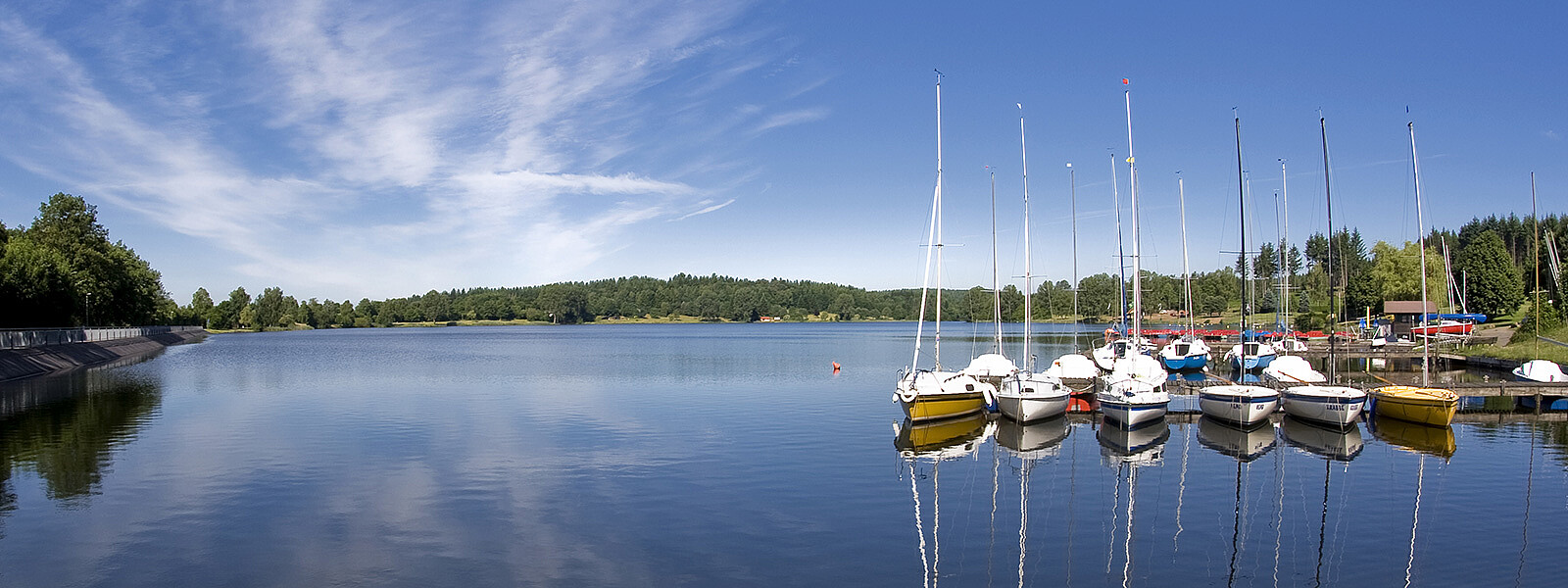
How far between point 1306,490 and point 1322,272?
6086 inches

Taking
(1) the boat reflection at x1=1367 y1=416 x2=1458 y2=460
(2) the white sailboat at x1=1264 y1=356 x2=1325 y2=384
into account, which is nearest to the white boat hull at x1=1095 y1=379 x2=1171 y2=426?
(1) the boat reflection at x1=1367 y1=416 x2=1458 y2=460

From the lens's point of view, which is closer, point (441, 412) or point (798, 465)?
point (798, 465)

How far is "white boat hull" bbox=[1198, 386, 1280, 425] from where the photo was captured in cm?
3237

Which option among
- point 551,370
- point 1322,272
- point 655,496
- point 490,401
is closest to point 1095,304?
point 1322,272

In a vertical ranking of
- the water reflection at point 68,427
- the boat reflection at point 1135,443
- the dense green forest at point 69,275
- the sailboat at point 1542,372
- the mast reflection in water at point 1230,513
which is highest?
the dense green forest at point 69,275

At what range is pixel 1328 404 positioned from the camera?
32031mm

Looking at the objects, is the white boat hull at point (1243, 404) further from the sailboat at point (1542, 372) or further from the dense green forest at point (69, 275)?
the dense green forest at point (69, 275)

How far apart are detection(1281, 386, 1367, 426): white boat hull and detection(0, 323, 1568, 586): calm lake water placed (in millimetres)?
832

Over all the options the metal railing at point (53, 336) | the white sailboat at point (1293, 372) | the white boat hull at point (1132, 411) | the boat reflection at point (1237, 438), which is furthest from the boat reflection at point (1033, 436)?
the metal railing at point (53, 336)

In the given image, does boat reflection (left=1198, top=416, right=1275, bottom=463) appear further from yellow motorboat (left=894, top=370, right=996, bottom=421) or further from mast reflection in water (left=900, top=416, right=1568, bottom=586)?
yellow motorboat (left=894, top=370, right=996, bottom=421)

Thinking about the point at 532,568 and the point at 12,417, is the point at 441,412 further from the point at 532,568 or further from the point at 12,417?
the point at 532,568

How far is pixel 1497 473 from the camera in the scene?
2464 cm

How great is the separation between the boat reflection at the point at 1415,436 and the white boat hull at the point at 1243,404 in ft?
11.2

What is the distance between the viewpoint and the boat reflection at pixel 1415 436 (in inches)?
1132
